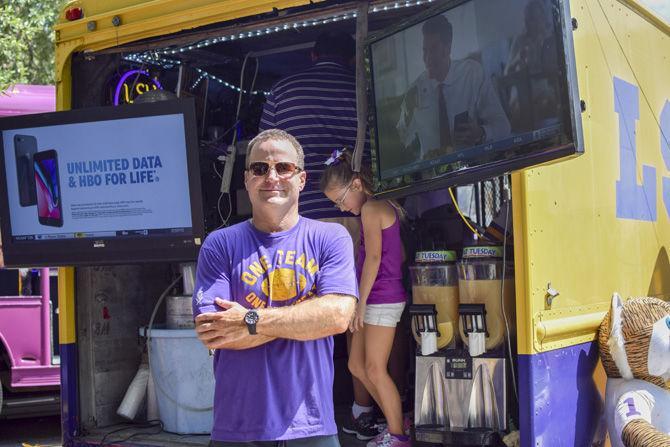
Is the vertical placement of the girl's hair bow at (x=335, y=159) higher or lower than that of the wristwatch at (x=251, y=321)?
higher

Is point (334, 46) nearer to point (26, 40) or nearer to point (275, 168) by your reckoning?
point (275, 168)

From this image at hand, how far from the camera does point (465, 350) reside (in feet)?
12.1

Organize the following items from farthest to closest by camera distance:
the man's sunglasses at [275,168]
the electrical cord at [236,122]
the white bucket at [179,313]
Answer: the electrical cord at [236,122], the white bucket at [179,313], the man's sunglasses at [275,168]

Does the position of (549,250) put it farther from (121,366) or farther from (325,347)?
(121,366)

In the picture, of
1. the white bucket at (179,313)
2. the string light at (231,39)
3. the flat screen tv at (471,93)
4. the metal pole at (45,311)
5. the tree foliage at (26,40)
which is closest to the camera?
the flat screen tv at (471,93)

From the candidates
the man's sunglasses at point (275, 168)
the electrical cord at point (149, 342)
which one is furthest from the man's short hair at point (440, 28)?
the electrical cord at point (149, 342)

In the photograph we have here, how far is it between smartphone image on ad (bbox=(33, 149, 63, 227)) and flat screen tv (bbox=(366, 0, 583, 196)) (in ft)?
5.44

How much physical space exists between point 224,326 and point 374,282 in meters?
1.63

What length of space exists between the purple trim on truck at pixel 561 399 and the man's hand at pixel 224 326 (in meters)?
1.23

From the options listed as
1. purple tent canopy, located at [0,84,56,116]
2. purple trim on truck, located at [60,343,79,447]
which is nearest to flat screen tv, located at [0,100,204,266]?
purple trim on truck, located at [60,343,79,447]

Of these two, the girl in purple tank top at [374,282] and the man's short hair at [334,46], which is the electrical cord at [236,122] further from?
the girl in purple tank top at [374,282]

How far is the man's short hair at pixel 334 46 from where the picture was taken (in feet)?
15.6

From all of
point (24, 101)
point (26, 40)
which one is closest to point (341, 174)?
point (24, 101)

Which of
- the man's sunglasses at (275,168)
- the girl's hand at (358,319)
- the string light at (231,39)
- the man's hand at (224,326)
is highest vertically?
the string light at (231,39)
